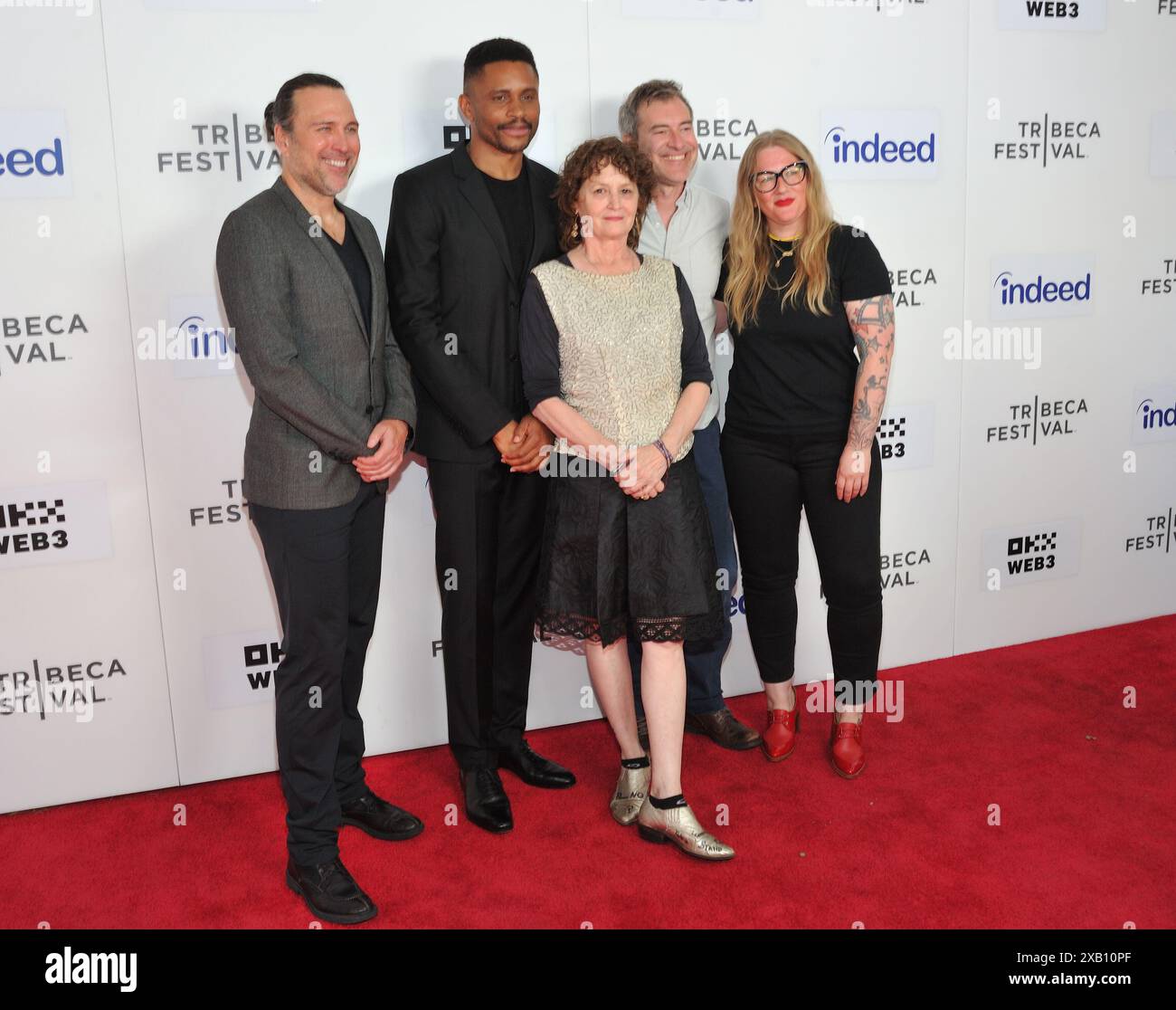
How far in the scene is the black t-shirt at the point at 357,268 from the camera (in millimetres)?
2561

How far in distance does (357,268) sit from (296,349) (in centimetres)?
29

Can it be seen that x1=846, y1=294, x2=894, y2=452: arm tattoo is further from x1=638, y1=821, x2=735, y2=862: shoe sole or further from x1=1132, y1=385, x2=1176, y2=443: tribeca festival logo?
x1=1132, y1=385, x2=1176, y2=443: tribeca festival logo

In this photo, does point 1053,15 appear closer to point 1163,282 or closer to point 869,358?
point 1163,282

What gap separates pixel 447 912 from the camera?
2.54 m

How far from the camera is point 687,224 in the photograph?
122 inches

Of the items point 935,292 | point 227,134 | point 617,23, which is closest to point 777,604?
point 935,292

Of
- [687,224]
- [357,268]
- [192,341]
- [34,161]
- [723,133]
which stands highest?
[723,133]

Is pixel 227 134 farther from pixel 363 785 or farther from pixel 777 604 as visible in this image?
pixel 777 604

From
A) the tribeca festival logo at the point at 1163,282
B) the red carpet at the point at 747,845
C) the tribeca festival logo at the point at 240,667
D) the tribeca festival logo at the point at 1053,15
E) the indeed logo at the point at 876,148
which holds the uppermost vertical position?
the tribeca festival logo at the point at 1053,15

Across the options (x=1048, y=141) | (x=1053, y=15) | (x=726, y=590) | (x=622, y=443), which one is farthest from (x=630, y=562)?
(x=1053, y=15)

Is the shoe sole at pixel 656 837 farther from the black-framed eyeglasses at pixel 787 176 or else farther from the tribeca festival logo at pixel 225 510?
the black-framed eyeglasses at pixel 787 176

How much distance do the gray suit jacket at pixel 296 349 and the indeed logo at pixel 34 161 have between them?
79 centimetres

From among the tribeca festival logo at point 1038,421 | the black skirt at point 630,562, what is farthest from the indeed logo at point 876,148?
the black skirt at point 630,562

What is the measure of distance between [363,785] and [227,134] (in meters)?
1.83
